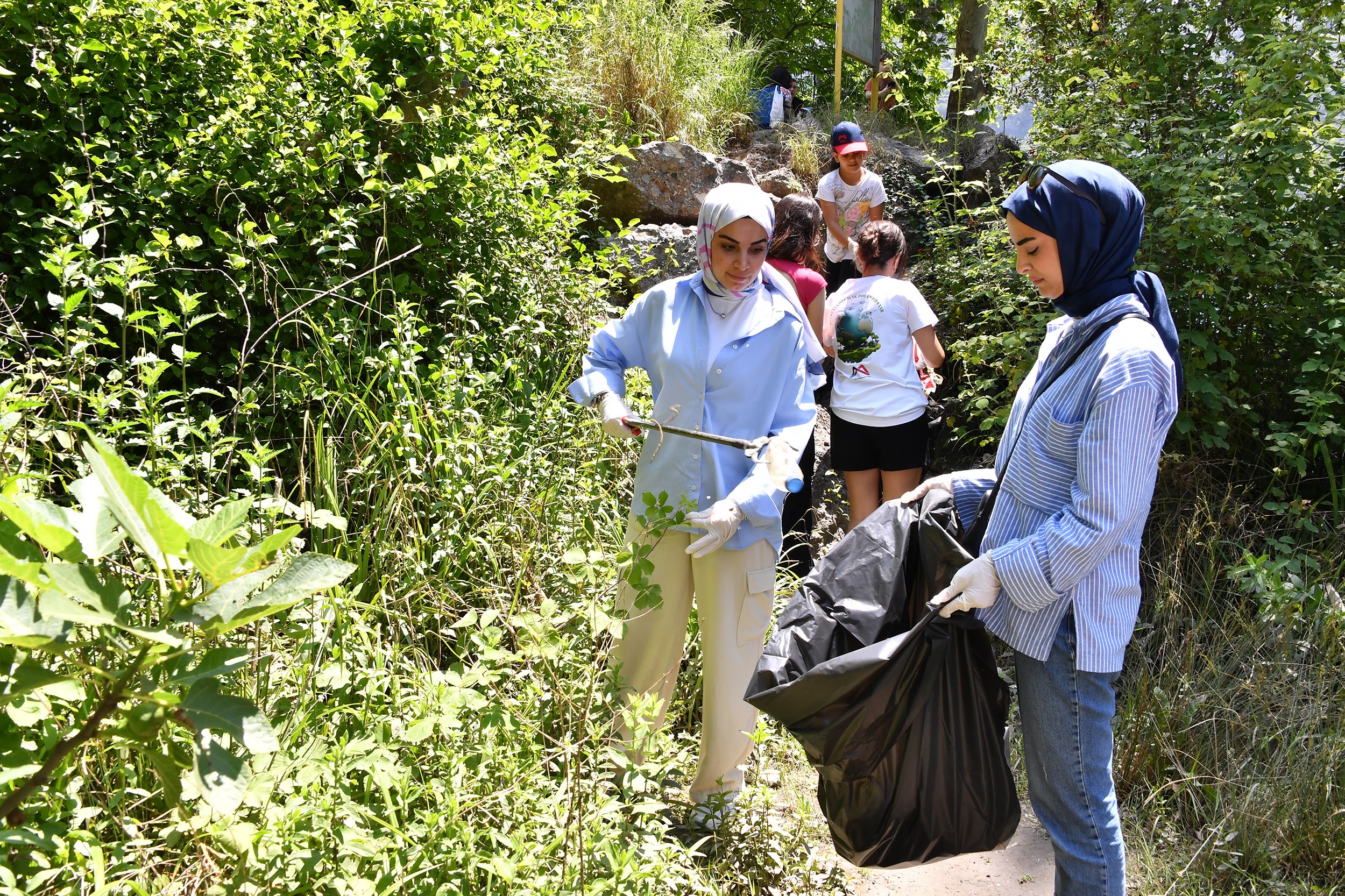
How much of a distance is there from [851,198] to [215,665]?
19.0ft

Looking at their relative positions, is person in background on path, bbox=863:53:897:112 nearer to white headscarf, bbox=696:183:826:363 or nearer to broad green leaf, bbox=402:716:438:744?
white headscarf, bbox=696:183:826:363

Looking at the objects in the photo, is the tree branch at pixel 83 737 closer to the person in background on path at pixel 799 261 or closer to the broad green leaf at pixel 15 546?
the broad green leaf at pixel 15 546

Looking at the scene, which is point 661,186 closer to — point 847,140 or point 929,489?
point 847,140

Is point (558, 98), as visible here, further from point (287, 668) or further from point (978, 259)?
point (287, 668)

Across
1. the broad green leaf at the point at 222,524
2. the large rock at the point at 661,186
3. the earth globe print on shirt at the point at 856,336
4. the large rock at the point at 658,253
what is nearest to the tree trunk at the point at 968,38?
the large rock at the point at 661,186

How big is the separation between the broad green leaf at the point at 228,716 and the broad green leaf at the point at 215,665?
0.5 inches

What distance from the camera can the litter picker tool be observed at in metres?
2.48

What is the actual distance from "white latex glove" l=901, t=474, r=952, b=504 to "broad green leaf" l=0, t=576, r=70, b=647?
6.51 feet

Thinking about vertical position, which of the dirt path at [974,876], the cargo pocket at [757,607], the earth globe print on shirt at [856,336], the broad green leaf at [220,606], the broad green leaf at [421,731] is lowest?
the dirt path at [974,876]

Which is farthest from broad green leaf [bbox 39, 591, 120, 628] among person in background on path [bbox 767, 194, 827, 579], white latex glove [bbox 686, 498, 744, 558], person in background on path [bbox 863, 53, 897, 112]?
person in background on path [bbox 863, 53, 897, 112]

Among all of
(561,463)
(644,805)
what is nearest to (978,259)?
(561,463)

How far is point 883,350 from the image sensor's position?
4.50 meters

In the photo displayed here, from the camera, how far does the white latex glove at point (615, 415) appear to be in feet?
8.54

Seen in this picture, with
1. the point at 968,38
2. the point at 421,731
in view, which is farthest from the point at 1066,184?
the point at 968,38
